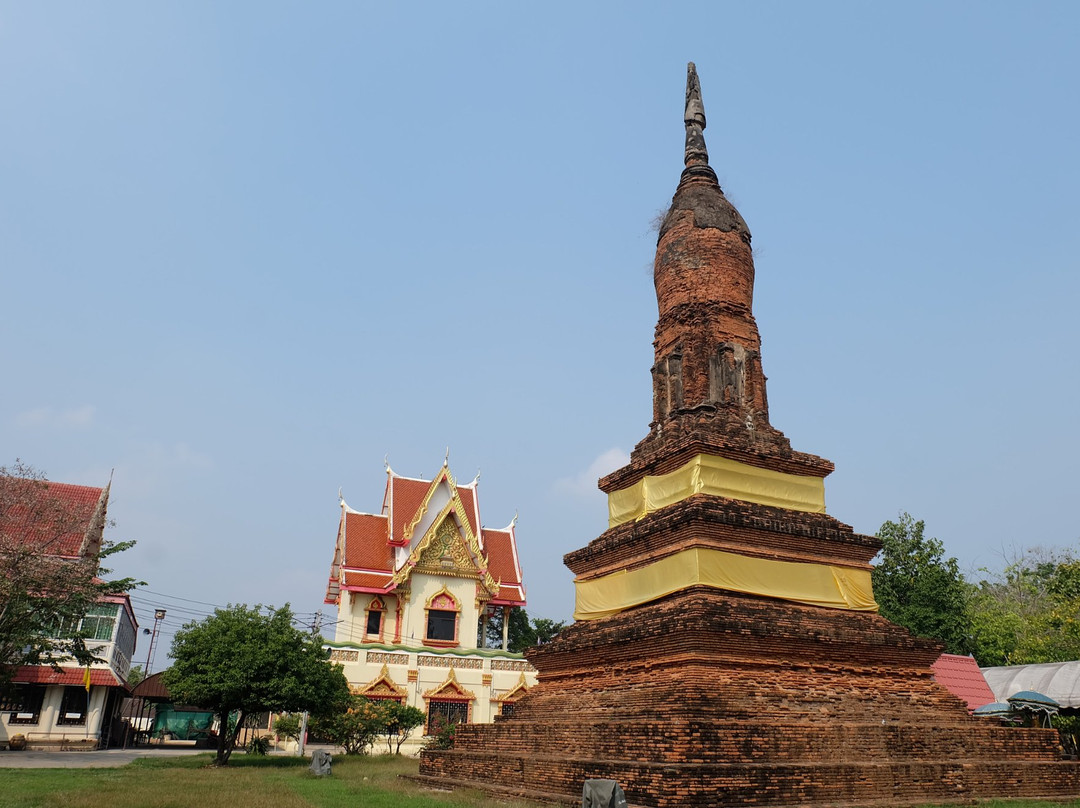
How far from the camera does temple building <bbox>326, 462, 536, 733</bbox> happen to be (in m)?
25.9

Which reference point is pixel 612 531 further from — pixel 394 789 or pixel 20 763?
pixel 20 763

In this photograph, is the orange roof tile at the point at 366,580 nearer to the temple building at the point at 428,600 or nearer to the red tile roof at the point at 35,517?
the temple building at the point at 428,600

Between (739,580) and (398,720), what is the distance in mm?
13912

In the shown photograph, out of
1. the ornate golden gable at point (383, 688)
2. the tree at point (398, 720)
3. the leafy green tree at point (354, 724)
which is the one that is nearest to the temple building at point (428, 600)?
the ornate golden gable at point (383, 688)

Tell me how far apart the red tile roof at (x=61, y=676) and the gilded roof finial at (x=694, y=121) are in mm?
21759

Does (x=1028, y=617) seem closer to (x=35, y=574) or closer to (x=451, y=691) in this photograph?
(x=451, y=691)

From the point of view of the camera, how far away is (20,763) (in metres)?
17.9

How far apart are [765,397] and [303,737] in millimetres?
17699

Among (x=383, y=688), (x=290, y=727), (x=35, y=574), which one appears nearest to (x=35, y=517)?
(x=35, y=574)

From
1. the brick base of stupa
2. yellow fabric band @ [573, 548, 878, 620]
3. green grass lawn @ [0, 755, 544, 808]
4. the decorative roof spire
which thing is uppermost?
the decorative roof spire

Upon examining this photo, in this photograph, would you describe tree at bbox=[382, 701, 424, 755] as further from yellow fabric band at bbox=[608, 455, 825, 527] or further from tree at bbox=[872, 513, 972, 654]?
tree at bbox=[872, 513, 972, 654]

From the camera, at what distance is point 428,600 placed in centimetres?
3008

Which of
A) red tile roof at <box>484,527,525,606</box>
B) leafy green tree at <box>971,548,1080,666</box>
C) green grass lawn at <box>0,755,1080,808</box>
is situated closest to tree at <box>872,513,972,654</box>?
leafy green tree at <box>971,548,1080,666</box>

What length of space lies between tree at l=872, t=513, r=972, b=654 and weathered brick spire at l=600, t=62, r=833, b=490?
61.4 ft
